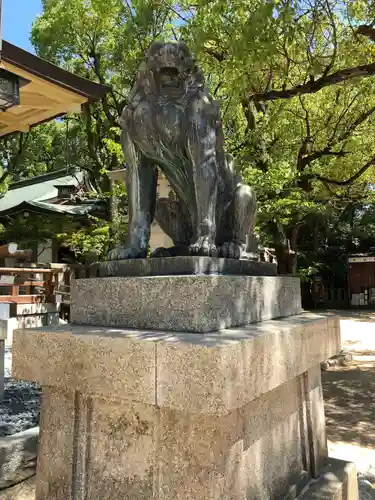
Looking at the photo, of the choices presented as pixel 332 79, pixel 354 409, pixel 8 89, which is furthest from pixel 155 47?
pixel 354 409

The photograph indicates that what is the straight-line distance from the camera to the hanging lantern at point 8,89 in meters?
5.24

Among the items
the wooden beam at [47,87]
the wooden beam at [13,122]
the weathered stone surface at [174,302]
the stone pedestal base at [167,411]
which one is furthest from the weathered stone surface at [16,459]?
the wooden beam at [13,122]

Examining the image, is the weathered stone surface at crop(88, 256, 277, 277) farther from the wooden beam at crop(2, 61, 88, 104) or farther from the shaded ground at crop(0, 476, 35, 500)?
the wooden beam at crop(2, 61, 88, 104)

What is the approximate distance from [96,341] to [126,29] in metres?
12.1

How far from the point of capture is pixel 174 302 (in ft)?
6.56

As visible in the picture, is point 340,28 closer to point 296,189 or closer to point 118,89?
point 296,189

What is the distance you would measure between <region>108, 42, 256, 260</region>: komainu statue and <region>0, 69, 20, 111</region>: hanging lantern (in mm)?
3429

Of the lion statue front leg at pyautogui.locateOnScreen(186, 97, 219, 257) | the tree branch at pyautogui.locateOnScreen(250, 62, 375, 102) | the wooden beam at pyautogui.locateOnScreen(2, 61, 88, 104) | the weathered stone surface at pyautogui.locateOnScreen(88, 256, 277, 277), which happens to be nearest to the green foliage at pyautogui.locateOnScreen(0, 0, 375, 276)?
the tree branch at pyautogui.locateOnScreen(250, 62, 375, 102)

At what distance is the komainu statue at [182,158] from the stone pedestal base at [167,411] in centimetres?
65

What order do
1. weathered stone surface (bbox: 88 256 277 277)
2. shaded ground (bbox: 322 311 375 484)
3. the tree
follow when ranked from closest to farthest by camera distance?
weathered stone surface (bbox: 88 256 277 277), shaded ground (bbox: 322 311 375 484), the tree

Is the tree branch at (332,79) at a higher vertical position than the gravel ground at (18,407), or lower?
higher

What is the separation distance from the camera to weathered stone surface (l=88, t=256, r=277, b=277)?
6.98 ft

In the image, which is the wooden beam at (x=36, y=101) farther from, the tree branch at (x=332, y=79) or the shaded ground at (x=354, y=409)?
the shaded ground at (x=354, y=409)

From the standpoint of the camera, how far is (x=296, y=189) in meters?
9.15
